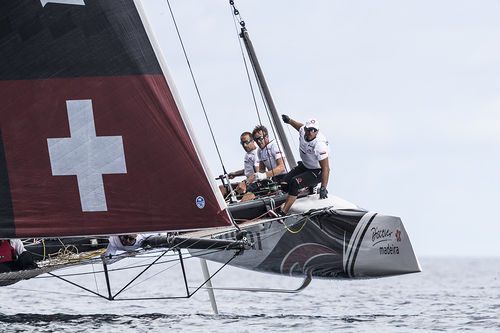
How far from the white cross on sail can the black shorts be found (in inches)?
135

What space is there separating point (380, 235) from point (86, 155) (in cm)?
418

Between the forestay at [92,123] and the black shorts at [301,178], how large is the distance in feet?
9.71

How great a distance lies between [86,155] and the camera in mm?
8344

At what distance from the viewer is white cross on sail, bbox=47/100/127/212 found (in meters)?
8.37

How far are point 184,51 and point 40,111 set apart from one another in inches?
77.7

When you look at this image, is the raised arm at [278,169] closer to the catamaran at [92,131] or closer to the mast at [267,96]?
the mast at [267,96]

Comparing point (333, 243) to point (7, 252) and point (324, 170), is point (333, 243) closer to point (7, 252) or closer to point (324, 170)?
point (324, 170)

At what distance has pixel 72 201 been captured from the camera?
845 cm

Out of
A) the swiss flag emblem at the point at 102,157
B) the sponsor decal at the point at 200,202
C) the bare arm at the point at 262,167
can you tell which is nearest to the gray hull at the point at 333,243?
the bare arm at the point at 262,167

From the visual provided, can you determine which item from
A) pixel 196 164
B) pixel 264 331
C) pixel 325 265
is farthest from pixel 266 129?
pixel 196 164

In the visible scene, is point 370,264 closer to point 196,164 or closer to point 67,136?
point 196,164

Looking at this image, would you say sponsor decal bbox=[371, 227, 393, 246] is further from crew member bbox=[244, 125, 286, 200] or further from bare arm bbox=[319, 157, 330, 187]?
crew member bbox=[244, 125, 286, 200]

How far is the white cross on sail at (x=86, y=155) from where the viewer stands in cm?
837

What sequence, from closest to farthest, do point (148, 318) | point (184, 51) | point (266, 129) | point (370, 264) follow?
1. point (184, 51)
2. point (370, 264)
3. point (266, 129)
4. point (148, 318)
